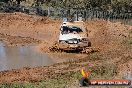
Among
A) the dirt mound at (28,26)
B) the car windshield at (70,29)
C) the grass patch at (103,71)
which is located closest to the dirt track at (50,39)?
the dirt mound at (28,26)

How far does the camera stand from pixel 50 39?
29438 millimetres

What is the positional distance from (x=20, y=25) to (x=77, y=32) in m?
14.9

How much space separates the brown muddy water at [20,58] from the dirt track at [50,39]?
1.13 metres

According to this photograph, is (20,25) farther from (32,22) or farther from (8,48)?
(8,48)

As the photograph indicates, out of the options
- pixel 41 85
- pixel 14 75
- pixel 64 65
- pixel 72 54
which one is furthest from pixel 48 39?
pixel 41 85

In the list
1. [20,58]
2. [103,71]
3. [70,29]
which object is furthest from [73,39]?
[103,71]

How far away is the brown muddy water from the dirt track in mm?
1131

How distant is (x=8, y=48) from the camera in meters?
24.5

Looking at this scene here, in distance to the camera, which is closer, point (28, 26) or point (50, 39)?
point (50, 39)

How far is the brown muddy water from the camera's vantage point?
18.5 metres

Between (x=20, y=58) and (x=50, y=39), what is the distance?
9.10 meters

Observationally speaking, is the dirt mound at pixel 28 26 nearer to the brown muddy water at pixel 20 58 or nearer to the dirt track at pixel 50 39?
the dirt track at pixel 50 39

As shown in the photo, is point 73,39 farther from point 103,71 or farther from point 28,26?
point 28,26

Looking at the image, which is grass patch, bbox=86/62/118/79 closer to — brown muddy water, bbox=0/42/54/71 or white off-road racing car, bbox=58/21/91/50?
brown muddy water, bbox=0/42/54/71
